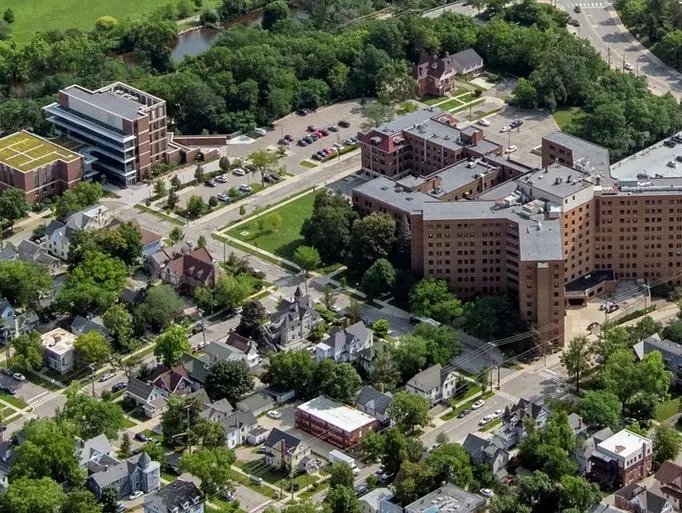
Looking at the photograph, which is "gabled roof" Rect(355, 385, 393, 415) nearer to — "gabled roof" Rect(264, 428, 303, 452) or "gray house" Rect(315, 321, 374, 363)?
"gray house" Rect(315, 321, 374, 363)

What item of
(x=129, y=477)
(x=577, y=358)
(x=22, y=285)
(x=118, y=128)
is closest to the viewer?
(x=129, y=477)

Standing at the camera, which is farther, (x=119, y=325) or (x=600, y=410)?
(x=119, y=325)

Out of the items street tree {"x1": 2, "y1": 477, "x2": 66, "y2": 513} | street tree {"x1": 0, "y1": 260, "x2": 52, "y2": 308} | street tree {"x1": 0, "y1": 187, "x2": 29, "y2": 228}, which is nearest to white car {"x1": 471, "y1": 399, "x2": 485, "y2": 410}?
street tree {"x1": 2, "y1": 477, "x2": 66, "y2": 513}

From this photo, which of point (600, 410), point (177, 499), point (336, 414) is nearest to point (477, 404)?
point (600, 410)

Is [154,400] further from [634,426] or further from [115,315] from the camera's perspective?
[634,426]

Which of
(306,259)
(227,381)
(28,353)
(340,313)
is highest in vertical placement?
(306,259)

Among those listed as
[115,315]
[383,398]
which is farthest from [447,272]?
[115,315]

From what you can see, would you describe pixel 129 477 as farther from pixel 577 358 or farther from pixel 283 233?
pixel 283 233
